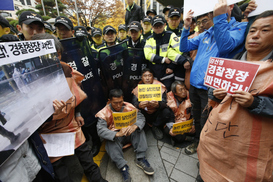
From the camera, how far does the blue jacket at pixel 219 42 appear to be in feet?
4.60

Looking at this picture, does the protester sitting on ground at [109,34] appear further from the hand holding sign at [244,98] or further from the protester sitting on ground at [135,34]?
the hand holding sign at [244,98]

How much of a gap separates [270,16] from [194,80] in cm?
107

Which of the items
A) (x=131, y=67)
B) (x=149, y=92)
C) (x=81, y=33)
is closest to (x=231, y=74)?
(x=149, y=92)

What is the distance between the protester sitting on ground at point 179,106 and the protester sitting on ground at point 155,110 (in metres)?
0.13

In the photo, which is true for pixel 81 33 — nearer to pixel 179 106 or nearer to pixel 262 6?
pixel 179 106

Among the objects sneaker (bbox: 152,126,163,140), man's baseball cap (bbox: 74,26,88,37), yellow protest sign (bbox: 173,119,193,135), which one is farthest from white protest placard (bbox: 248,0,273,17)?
sneaker (bbox: 152,126,163,140)

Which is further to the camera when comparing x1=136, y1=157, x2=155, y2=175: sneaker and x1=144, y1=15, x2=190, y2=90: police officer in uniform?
x1=144, y1=15, x2=190, y2=90: police officer in uniform

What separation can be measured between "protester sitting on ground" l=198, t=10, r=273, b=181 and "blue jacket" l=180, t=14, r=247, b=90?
0.86ft

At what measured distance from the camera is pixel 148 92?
2.46 metres

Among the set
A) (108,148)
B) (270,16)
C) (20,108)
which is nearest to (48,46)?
(20,108)

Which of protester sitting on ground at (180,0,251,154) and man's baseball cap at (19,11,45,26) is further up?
man's baseball cap at (19,11,45,26)

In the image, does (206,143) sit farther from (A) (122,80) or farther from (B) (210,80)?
(A) (122,80)

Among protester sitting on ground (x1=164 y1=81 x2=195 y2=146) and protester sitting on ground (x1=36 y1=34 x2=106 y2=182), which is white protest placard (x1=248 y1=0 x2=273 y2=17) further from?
protester sitting on ground (x1=36 y1=34 x2=106 y2=182)

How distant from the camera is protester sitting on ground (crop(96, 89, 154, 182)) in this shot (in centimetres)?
199
